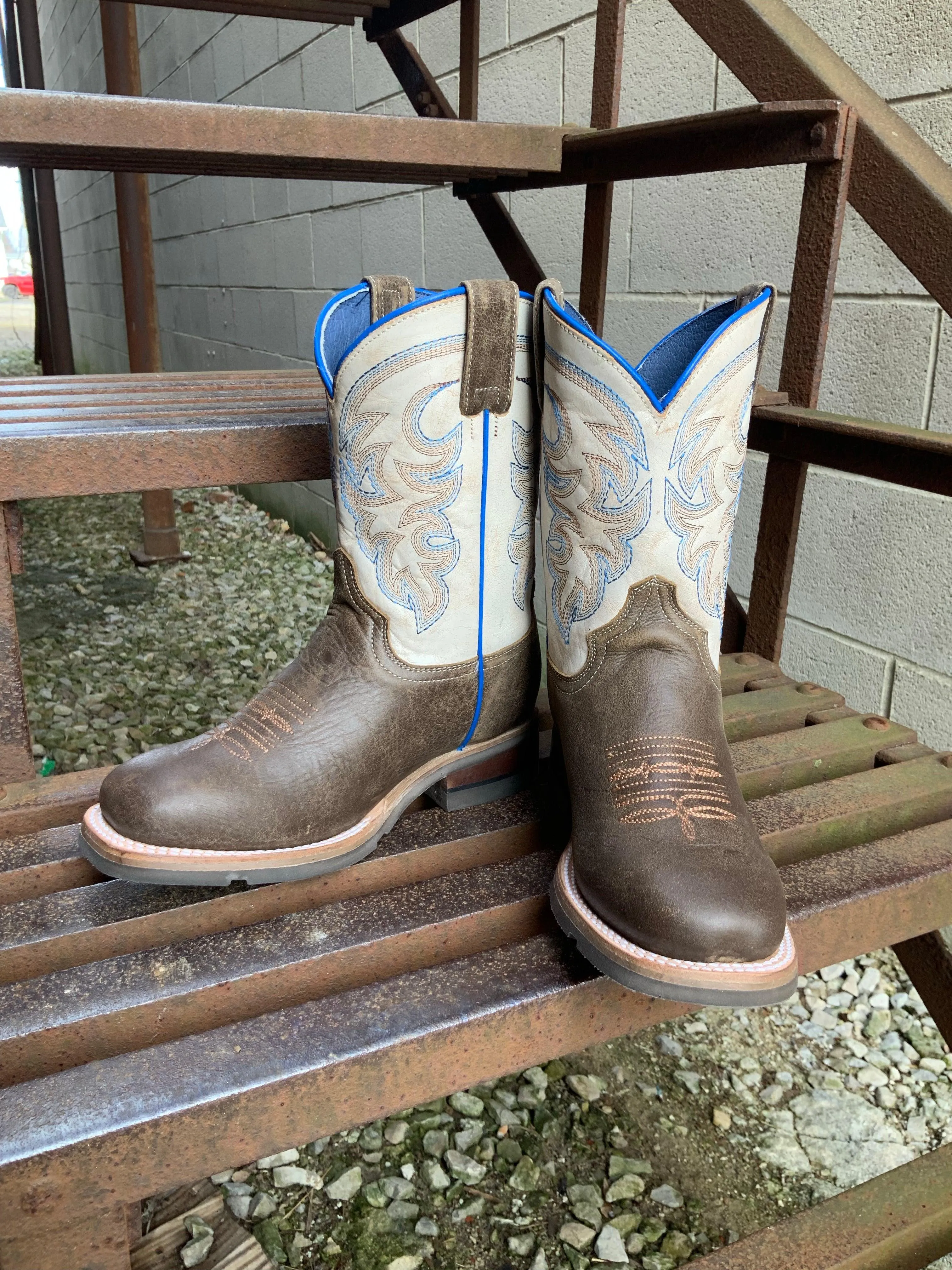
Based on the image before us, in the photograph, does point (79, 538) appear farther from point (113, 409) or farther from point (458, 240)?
point (113, 409)

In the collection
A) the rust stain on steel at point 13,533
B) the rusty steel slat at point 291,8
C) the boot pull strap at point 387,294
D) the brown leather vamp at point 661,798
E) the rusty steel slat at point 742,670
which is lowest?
the rusty steel slat at point 742,670

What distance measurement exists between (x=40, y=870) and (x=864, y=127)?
3.78 feet

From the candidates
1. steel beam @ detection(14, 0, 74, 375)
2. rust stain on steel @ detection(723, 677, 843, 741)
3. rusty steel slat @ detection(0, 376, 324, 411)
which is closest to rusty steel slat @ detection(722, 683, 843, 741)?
rust stain on steel @ detection(723, 677, 843, 741)

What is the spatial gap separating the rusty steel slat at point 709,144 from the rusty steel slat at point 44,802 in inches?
40.5

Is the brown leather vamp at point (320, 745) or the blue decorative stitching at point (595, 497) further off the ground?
the blue decorative stitching at point (595, 497)

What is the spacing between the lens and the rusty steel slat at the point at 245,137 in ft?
3.60

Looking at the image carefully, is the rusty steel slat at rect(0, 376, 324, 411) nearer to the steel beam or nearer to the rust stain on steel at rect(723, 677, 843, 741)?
the rust stain on steel at rect(723, 677, 843, 741)

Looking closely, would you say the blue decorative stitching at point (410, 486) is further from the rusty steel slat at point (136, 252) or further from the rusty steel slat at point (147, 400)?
the rusty steel slat at point (136, 252)

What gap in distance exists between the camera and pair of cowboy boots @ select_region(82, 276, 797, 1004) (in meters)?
0.85

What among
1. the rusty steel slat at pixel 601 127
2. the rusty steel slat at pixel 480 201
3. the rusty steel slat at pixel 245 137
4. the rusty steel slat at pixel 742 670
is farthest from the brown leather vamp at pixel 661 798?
the rusty steel slat at pixel 480 201

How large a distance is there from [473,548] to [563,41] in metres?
1.82

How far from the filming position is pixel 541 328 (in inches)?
38.1

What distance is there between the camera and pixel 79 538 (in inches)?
161

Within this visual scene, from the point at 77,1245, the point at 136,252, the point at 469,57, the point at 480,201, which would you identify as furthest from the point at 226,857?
the point at 136,252
